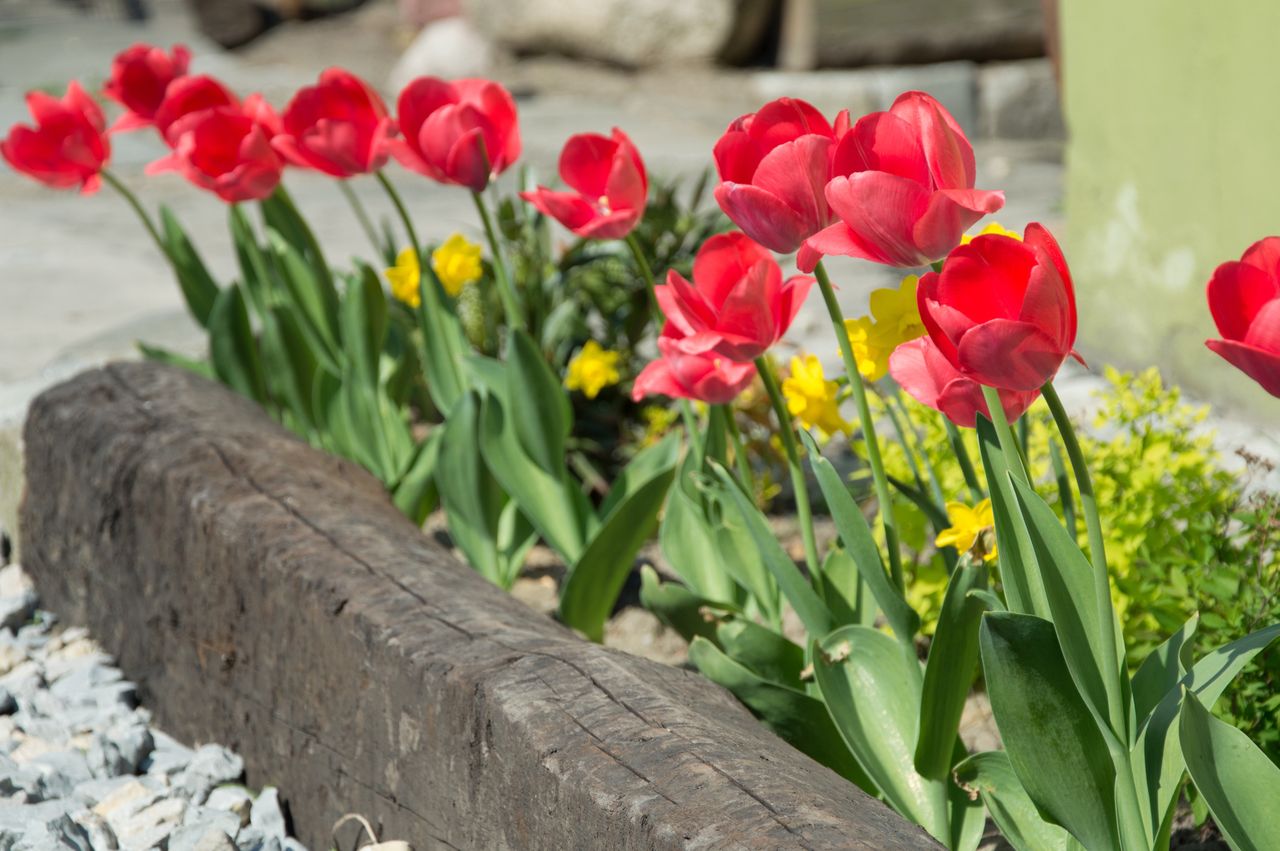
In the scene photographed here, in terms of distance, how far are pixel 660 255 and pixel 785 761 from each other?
5.01 ft

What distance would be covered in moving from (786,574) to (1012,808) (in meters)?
0.32

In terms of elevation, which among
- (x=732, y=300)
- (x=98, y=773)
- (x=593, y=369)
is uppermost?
(x=732, y=300)

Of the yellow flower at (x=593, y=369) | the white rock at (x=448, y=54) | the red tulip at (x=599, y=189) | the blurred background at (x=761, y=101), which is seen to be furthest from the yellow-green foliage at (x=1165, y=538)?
the white rock at (x=448, y=54)

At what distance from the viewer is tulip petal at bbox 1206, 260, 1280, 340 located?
1010 mm

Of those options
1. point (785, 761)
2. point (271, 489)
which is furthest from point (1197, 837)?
point (271, 489)

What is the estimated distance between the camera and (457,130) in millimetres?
1868

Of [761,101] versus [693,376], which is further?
[761,101]

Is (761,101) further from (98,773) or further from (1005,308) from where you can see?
(1005,308)

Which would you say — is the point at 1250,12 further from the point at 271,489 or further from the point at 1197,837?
the point at 271,489

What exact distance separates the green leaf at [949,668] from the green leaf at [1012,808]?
0.16 feet

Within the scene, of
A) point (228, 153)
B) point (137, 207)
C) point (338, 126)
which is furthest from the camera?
point (137, 207)

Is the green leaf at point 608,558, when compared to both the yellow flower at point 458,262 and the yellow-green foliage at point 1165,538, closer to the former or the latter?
the yellow-green foliage at point 1165,538

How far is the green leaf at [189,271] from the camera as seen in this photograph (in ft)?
8.92

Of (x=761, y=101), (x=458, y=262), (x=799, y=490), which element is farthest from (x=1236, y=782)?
(x=761, y=101)
